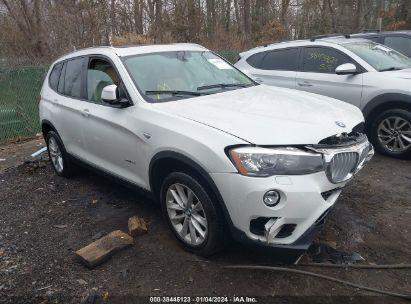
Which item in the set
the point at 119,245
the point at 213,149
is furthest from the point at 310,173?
the point at 119,245

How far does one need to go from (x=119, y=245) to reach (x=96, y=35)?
12661mm

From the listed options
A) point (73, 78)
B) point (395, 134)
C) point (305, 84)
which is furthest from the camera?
point (305, 84)

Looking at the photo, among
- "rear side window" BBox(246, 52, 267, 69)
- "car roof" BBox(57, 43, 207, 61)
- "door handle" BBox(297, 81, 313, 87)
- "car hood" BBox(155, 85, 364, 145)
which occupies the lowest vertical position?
"door handle" BBox(297, 81, 313, 87)

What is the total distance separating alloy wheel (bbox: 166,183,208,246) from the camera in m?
3.50

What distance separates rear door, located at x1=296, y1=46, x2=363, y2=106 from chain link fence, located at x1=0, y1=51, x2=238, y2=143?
19.2ft

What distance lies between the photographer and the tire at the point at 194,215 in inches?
131

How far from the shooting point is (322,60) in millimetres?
6730

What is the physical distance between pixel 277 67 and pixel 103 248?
187 inches

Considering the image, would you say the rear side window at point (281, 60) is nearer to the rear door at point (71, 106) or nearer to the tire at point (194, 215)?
the rear door at point (71, 106)

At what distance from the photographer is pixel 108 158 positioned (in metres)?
4.47

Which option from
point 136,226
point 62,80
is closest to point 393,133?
point 136,226

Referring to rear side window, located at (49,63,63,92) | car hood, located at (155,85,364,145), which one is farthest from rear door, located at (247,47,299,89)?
rear side window, located at (49,63,63,92)

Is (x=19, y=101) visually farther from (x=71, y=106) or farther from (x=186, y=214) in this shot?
(x=186, y=214)

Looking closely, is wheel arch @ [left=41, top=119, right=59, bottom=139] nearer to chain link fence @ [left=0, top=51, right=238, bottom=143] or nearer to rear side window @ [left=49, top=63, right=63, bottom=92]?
rear side window @ [left=49, top=63, right=63, bottom=92]
